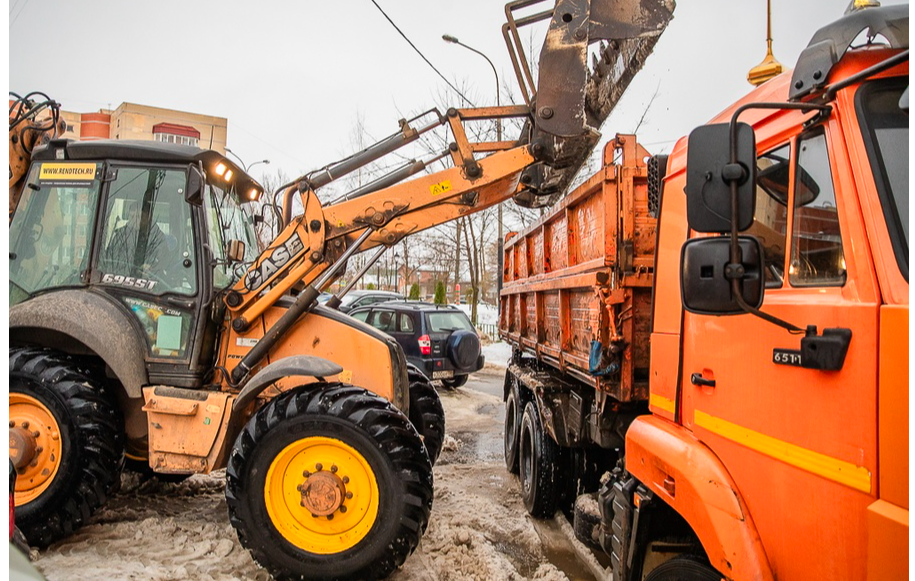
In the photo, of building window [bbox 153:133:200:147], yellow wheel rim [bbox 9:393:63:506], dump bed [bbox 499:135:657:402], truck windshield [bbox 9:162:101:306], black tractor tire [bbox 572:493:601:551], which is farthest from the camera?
building window [bbox 153:133:200:147]

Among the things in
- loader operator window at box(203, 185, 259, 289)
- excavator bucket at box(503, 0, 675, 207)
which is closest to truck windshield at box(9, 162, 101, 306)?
loader operator window at box(203, 185, 259, 289)

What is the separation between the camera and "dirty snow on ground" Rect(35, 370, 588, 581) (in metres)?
3.69

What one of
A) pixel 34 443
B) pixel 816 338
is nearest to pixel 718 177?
pixel 816 338

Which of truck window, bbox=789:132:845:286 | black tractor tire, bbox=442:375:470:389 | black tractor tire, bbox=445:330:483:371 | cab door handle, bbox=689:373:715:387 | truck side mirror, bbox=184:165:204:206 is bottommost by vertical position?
black tractor tire, bbox=442:375:470:389

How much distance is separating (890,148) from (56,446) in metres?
4.98

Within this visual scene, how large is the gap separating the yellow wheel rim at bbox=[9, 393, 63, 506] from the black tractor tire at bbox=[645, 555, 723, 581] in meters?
3.97

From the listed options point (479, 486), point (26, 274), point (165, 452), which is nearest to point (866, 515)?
point (165, 452)

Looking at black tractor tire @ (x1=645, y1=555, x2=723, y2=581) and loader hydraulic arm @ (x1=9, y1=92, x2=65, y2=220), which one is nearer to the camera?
black tractor tire @ (x1=645, y1=555, x2=723, y2=581)

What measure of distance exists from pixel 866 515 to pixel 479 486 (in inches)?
185

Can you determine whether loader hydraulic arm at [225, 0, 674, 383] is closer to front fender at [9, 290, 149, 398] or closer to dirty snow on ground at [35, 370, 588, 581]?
front fender at [9, 290, 149, 398]

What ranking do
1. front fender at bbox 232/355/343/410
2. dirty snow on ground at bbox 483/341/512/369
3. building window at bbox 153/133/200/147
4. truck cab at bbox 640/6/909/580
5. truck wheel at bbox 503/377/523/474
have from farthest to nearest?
building window at bbox 153/133/200/147, dirty snow on ground at bbox 483/341/512/369, truck wheel at bbox 503/377/523/474, front fender at bbox 232/355/343/410, truck cab at bbox 640/6/909/580

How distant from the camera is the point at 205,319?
4.38m

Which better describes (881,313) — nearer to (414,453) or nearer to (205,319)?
(414,453)

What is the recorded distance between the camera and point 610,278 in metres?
3.41
